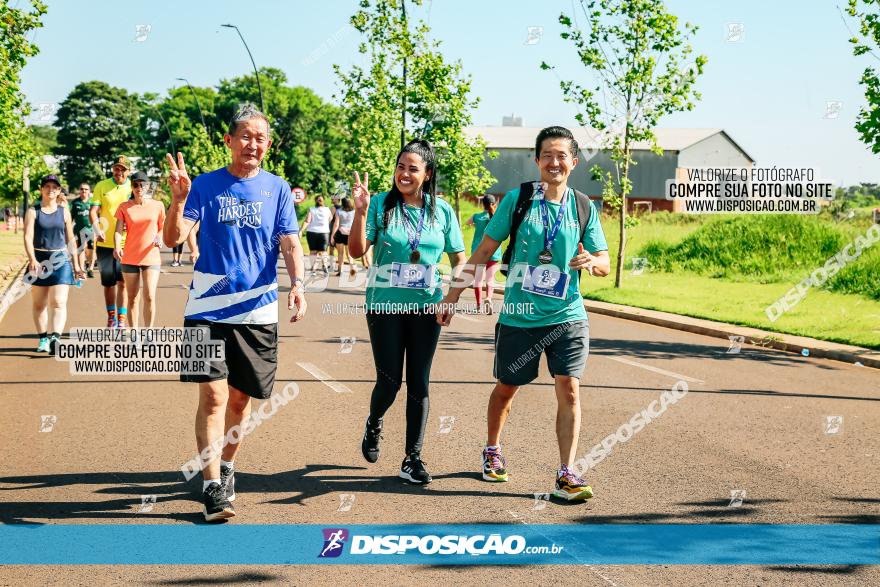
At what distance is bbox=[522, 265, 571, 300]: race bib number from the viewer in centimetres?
531

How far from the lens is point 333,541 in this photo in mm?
4531

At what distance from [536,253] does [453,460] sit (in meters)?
1.68

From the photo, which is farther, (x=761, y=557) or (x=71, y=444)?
(x=71, y=444)

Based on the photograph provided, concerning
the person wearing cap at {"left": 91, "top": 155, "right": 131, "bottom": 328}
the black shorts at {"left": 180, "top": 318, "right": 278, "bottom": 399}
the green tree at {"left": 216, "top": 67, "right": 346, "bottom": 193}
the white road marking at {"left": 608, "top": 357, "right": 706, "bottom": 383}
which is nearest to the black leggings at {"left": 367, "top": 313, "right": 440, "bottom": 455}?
the black shorts at {"left": 180, "top": 318, "right": 278, "bottom": 399}

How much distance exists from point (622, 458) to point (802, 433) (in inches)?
73.3

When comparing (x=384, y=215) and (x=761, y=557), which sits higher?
(x=384, y=215)

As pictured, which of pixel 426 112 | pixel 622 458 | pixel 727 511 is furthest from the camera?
pixel 426 112

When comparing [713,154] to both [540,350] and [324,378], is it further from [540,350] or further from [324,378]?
[540,350]

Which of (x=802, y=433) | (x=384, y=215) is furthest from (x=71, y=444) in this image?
(x=802, y=433)

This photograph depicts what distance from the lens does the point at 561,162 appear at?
5.32 metres

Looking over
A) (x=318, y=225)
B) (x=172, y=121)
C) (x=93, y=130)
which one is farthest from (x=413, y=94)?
(x=93, y=130)

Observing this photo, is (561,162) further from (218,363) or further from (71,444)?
(71,444)

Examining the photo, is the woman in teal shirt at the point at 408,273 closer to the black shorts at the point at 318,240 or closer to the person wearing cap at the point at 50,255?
the person wearing cap at the point at 50,255

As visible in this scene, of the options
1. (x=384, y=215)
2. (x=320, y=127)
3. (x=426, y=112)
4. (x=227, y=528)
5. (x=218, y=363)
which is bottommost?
(x=227, y=528)
